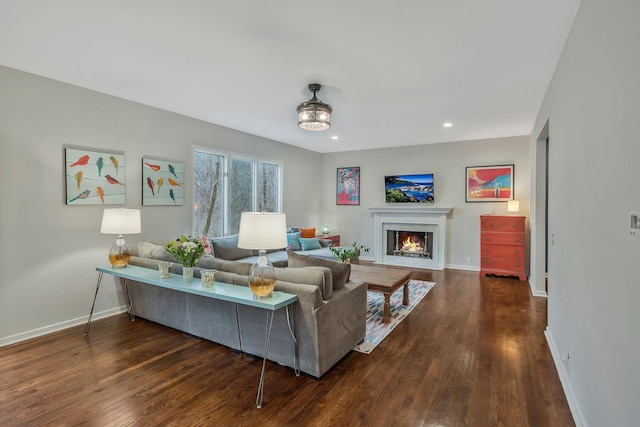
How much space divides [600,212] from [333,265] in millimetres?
1851

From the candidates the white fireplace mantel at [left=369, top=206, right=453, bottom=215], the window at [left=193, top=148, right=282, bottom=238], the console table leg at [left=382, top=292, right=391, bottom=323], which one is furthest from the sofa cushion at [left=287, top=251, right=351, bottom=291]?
the white fireplace mantel at [left=369, top=206, right=453, bottom=215]

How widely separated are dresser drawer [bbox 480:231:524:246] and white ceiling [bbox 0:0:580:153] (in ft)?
7.54

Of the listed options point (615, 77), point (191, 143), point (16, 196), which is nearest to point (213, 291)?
point (16, 196)

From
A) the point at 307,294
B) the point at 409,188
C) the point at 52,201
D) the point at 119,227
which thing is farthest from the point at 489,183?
the point at 52,201

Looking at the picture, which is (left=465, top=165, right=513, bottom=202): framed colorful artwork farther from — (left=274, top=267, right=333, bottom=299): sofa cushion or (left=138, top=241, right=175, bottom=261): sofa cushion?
(left=138, top=241, right=175, bottom=261): sofa cushion

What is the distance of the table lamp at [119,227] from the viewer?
3416 mm

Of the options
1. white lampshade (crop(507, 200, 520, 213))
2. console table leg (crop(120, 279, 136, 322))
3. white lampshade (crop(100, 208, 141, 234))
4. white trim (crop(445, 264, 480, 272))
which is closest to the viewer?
white lampshade (crop(100, 208, 141, 234))

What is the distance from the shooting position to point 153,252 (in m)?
3.70

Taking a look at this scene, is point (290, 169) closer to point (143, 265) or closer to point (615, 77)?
point (143, 265)

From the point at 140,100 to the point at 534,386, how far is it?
518 centimetres

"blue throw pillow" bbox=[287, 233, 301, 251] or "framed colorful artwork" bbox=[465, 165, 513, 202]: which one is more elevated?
"framed colorful artwork" bbox=[465, 165, 513, 202]

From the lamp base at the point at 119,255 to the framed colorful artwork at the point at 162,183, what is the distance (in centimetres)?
95

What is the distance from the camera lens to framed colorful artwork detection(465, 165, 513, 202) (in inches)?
247

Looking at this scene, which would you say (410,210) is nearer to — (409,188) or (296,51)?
(409,188)
